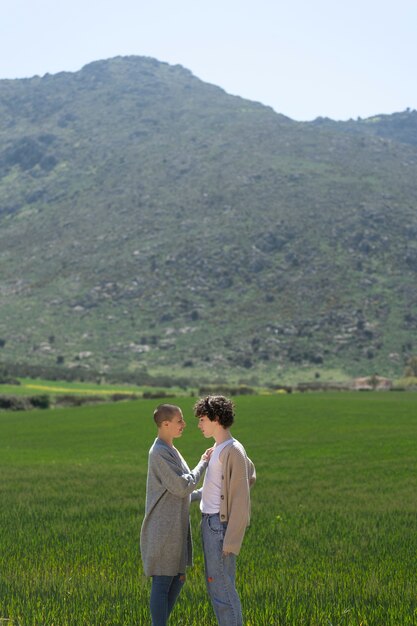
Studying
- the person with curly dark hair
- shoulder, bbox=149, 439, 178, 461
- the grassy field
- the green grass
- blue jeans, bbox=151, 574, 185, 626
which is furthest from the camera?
the green grass

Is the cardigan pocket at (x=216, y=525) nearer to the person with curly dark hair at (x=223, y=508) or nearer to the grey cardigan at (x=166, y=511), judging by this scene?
the person with curly dark hair at (x=223, y=508)

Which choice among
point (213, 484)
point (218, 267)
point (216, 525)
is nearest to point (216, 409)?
point (213, 484)

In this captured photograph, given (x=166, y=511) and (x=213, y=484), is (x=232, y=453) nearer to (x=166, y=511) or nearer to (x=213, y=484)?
(x=213, y=484)

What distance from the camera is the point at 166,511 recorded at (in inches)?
318

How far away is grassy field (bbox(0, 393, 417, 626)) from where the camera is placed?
918cm

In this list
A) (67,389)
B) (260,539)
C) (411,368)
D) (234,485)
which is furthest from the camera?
(411,368)

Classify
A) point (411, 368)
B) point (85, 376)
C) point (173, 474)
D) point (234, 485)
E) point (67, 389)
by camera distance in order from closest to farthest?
point (234, 485) < point (173, 474) < point (67, 389) < point (411, 368) < point (85, 376)

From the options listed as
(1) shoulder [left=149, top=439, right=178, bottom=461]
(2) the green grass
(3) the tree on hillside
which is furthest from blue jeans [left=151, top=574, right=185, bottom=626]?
(3) the tree on hillside

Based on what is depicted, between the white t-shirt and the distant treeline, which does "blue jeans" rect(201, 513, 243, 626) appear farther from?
the distant treeline

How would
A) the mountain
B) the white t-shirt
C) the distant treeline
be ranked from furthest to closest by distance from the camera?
1. the mountain
2. the distant treeline
3. the white t-shirt

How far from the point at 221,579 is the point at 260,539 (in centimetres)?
751

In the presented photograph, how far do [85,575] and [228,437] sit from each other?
4.44m

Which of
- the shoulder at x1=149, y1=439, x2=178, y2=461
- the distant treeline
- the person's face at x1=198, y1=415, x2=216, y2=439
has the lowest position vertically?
the distant treeline

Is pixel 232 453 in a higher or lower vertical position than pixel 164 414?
lower
